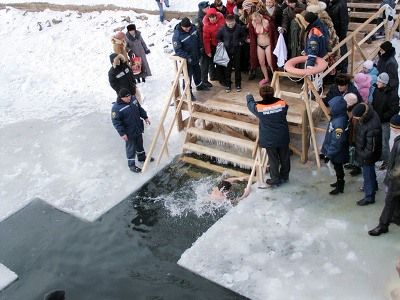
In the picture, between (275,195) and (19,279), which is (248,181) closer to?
(275,195)

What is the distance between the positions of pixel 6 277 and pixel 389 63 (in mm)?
6226

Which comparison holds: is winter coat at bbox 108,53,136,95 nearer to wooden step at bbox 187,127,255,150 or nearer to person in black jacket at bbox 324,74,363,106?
wooden step at bbox 187,127,255,150

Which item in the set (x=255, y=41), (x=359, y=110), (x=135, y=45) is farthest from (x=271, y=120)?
(x=135, y=45)

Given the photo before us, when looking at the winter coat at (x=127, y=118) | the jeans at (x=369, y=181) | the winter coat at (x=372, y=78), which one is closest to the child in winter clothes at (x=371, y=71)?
the winter coat at (x=372, y=78)

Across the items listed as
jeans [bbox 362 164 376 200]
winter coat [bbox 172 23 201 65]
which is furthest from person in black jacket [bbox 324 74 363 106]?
winter coat [bbox 172 23 201 65]

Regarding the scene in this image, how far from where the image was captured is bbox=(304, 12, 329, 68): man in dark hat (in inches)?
292

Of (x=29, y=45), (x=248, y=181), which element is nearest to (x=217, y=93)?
(x=248, y=181)

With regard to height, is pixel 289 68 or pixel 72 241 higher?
pixel 289 68

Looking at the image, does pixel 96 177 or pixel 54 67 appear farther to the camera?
pixel 54 67

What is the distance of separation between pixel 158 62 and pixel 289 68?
5.62 m

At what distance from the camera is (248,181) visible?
769cm

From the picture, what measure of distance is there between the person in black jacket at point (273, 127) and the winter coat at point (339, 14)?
2816 mm

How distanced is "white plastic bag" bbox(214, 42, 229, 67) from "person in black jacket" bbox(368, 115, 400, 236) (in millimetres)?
3604

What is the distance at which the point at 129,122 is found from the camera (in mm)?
8062
